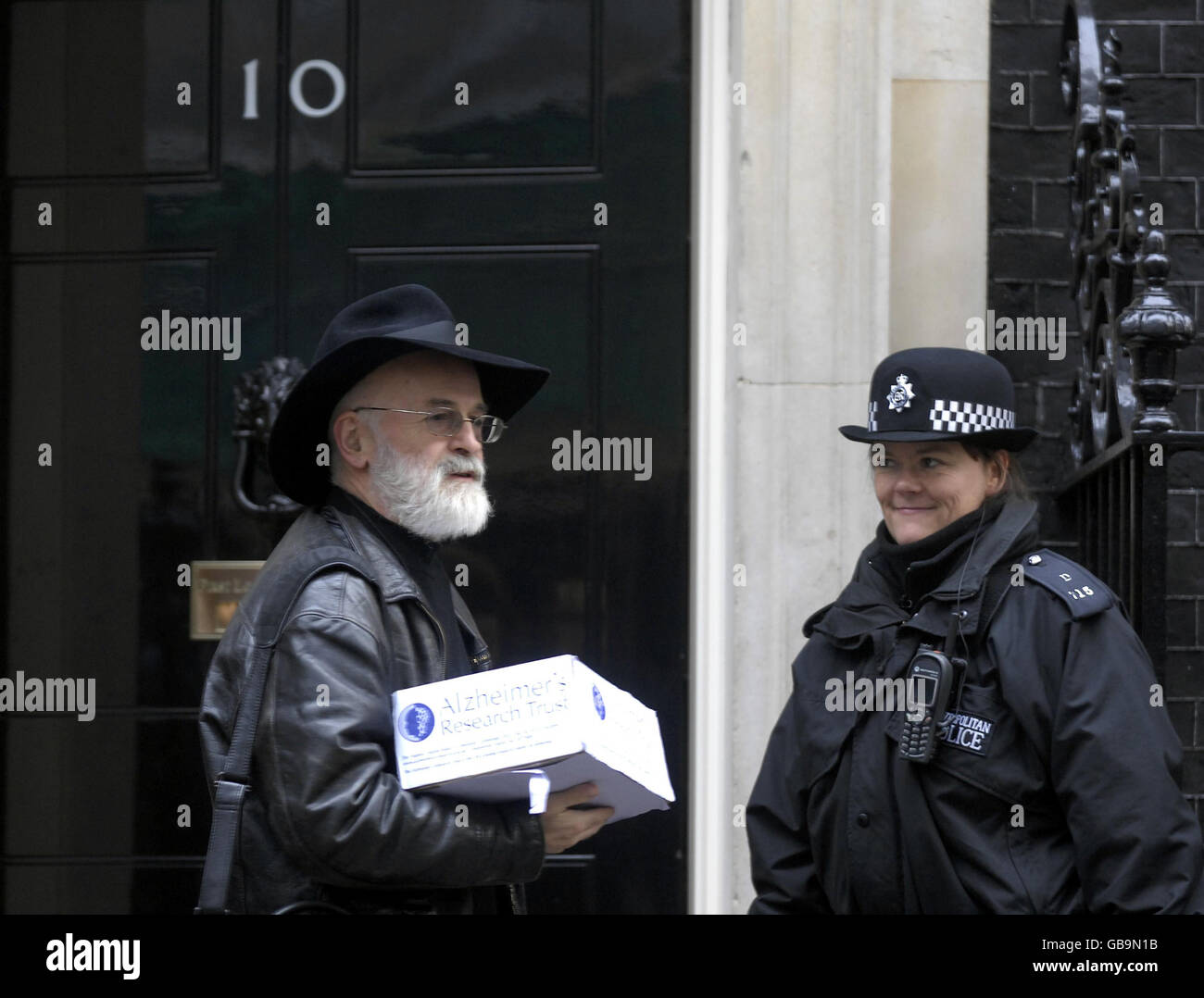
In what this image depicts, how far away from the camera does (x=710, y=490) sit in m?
5.45

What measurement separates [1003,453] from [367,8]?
3.22m

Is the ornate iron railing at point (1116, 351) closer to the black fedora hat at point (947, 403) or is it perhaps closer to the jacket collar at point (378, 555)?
the black fedora hat at point (947, 403)

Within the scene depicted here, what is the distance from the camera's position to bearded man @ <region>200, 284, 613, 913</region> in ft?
9.65

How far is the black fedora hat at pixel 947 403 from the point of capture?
3527 millimetres

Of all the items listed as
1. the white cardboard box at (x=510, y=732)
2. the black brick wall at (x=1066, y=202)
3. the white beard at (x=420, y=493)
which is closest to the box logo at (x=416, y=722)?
the white cardboard box at (x=510, y=732)

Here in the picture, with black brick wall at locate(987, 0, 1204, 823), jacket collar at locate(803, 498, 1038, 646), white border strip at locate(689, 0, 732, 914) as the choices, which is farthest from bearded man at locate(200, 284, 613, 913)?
black brick wall at locate(987, 0, 1204, 823)

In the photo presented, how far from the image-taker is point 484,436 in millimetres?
3699

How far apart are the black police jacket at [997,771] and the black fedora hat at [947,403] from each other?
0.20 metres

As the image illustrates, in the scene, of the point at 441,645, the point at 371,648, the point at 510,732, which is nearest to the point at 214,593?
the point at 441,645

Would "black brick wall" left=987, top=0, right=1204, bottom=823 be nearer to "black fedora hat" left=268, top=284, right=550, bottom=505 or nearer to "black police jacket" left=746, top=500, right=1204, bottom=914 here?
"black police jacket" left=746, top=500, right=1204, bottom=914

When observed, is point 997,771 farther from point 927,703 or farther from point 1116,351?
point 1116,351

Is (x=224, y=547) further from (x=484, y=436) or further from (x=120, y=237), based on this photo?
(x=484, y=436)

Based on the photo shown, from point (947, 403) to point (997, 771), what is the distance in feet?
2.69
